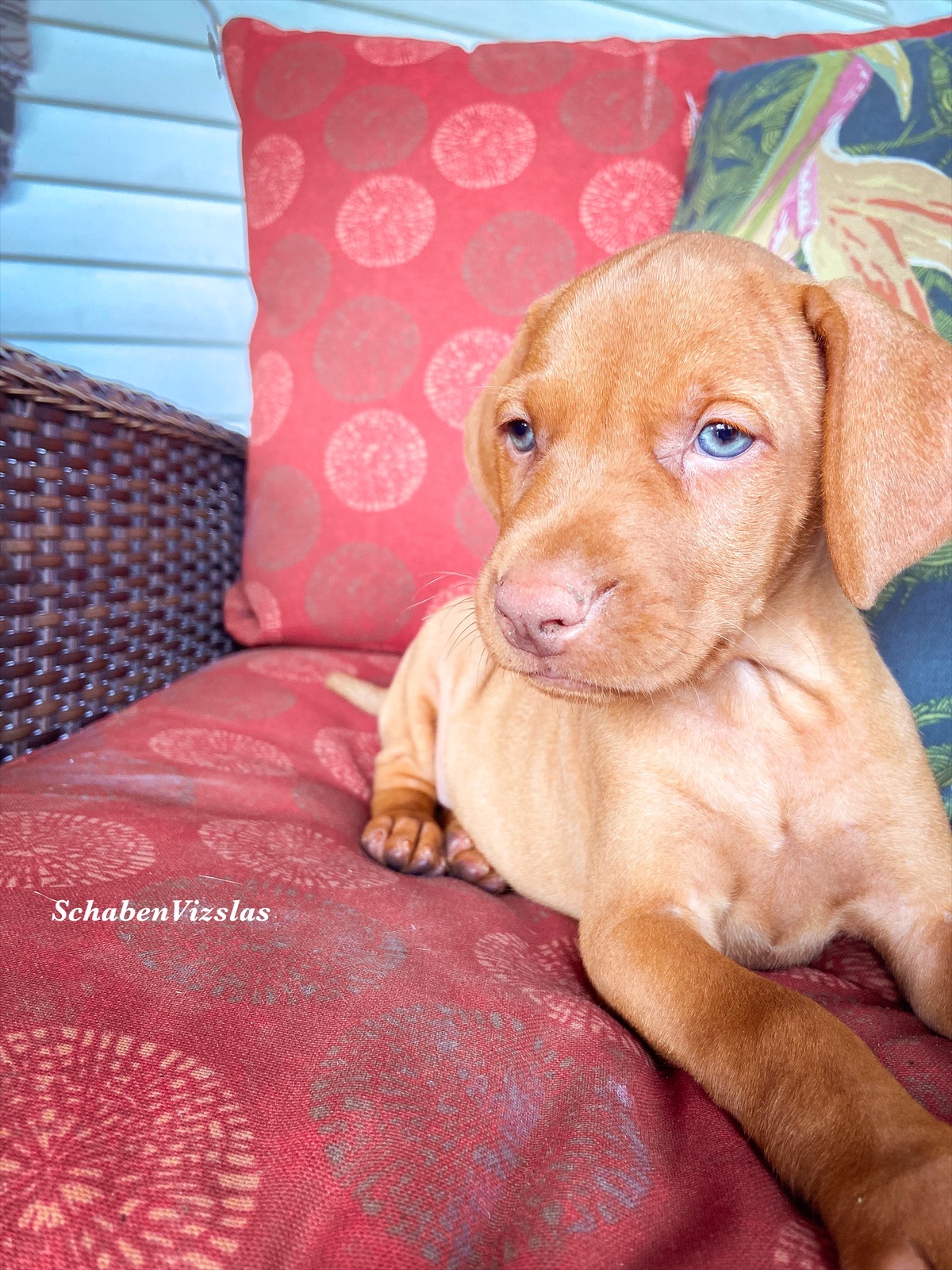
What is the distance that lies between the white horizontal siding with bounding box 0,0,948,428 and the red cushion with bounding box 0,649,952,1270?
3502 millimetres

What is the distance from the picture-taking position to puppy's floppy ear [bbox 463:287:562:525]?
197 cm

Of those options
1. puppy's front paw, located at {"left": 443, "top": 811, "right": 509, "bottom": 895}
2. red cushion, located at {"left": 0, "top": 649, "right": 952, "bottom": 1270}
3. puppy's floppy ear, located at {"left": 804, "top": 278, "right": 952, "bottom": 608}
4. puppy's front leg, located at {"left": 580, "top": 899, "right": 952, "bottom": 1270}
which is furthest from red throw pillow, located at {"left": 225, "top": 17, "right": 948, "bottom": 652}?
puppy's front leg, located at {"left": 580, "top": 899, "right": 952, "bottom": 1270}

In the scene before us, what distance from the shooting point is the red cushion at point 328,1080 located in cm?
87

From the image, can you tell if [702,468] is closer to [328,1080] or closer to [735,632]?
[735,632]

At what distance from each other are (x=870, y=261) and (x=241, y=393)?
3.60 metres

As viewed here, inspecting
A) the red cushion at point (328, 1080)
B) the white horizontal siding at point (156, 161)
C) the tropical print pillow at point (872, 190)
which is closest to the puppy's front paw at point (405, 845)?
the red cushion at point (328, 1080)

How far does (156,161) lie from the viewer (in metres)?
4.46

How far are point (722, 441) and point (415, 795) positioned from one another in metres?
1.40

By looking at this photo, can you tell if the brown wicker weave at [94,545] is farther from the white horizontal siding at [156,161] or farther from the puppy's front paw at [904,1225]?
the puppy's front paw at [904,1225]

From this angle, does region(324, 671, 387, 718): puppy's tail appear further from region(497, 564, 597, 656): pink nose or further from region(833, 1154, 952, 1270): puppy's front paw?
region(833, 1154, 952, 1270): puppy's front paw

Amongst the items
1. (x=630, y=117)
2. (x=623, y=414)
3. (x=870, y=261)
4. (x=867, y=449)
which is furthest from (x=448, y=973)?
(x=630, y=117)

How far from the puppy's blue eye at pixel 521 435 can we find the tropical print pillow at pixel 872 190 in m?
0.87

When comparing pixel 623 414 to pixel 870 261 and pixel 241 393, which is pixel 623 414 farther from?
pixel 241 393

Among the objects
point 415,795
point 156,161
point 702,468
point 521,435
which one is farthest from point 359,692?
point 156,161
